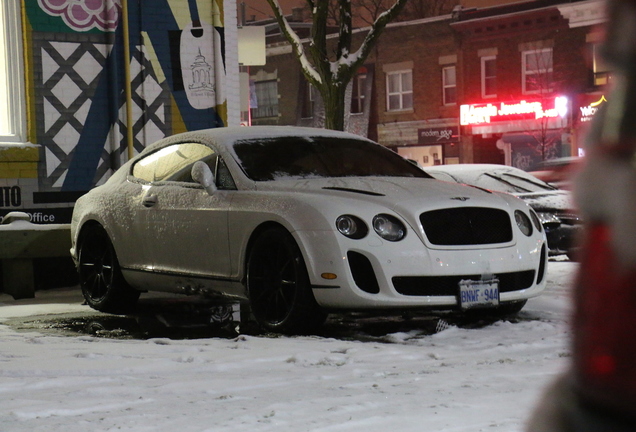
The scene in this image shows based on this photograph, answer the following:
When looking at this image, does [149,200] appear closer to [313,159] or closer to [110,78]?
[313,159]

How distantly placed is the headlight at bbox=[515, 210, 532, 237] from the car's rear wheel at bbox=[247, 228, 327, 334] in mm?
1547

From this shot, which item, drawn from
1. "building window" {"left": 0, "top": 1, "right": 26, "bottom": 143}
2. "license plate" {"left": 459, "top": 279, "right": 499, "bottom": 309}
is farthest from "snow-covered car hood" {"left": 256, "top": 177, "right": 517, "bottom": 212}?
"building window" {"left": 0, "top": 1, "right": 26, "bottom": 143}

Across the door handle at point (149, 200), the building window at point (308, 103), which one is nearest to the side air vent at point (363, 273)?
the door handle at point (149, 200)

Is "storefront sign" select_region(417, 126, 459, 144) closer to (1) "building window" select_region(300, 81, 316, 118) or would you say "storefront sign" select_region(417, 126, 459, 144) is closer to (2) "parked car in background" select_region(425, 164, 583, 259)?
(1) "building window" select_region(300, 81, 316, 118)

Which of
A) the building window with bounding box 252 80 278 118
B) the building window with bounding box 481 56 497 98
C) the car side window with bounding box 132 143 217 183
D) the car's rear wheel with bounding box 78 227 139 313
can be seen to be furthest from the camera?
the building window with bounding box 252 80 278 118

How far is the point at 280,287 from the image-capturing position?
684 centimetres

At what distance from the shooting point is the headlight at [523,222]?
285 inches

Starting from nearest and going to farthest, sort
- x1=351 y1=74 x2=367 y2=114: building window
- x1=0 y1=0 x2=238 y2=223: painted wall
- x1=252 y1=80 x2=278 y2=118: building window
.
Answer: x1=0 y1=0 x2=238 y2=223: painted wall < x1=351 y1=74 x2=367 y2=114: building window < x1=252 y1=80 x2=278 y2=118: building window

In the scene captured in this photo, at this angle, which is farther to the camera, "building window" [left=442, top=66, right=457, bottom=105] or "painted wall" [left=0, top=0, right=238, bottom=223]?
"building window" [left=442, top=66, right=457, bottom=105]

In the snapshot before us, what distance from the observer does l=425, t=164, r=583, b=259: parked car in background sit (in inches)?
483

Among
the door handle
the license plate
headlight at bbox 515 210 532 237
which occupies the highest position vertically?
the door handle

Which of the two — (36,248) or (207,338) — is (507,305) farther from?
(36,248)

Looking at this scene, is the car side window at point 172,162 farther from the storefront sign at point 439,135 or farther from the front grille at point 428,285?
the storefront sign at point 439,135

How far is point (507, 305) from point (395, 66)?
36659 mm
